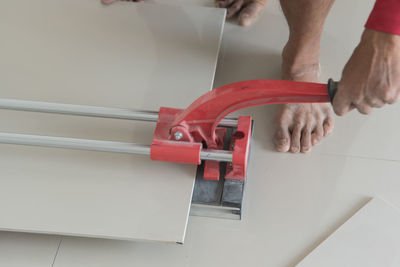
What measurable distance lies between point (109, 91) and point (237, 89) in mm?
489

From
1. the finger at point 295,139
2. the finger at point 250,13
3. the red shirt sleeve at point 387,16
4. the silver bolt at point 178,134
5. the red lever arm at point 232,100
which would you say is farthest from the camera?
the finger at point 250,13

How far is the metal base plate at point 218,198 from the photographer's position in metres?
1.15

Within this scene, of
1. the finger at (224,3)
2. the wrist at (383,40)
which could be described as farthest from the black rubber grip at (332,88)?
the finger at (224,3)

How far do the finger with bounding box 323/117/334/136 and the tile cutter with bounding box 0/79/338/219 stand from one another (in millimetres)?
331

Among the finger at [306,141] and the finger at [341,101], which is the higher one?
the finger at [306,141]

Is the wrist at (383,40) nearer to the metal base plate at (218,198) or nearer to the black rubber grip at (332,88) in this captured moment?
the black rubber grip at (332,88)

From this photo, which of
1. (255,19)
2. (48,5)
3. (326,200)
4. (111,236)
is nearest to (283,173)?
(326,200)

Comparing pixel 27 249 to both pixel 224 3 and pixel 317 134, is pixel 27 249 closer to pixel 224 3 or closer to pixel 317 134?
pixel 317 134

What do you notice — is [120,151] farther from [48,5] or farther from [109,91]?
[48,5]

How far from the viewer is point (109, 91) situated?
1.33 metres

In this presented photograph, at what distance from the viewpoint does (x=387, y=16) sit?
89cm

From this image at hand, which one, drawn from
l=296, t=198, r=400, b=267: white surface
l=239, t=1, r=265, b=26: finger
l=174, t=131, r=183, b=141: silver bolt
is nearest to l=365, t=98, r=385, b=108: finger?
l=296, t=198, r=400, b=267: white surface

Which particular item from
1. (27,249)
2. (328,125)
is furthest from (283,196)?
(27,249)

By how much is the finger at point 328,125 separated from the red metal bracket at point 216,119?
33 centimetres
